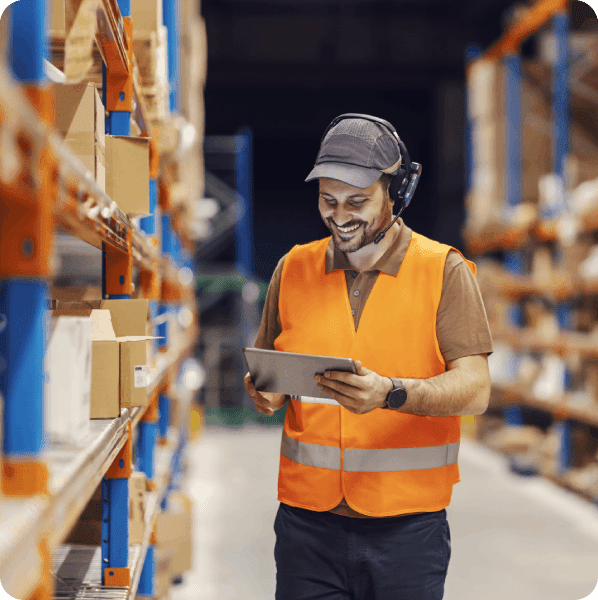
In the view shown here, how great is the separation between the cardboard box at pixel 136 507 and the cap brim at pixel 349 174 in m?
1.51

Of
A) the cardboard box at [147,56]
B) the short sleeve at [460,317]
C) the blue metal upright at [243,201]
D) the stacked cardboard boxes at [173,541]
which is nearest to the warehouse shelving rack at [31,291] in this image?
the short sleeve at [460,317]

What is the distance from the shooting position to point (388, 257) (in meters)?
2.00

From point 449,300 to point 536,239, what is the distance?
6365mm

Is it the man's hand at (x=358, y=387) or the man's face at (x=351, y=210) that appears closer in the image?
the man's hand at (x=358, y=387)

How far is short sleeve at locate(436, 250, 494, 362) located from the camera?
186cm

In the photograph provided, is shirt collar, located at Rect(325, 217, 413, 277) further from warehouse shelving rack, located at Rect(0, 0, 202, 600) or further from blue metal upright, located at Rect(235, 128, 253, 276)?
blue metal upright, located at Rect(235, 128, 253, 276)

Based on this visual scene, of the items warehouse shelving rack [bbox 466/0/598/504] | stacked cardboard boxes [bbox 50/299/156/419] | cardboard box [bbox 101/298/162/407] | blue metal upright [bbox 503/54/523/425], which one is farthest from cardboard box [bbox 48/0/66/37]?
blue metal upright [bbox 503/54/523/425]

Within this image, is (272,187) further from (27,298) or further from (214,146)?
(27,298)

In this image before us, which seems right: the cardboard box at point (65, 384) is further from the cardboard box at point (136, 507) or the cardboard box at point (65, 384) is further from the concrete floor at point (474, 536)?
the concrete floor at point (474, 536)

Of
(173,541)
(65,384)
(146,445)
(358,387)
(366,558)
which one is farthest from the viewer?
(173,541)

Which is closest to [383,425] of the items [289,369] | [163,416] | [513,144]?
[289,369]

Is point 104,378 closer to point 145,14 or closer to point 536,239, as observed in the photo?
point 145,14

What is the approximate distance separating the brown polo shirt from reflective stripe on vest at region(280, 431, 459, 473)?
0.39 feet

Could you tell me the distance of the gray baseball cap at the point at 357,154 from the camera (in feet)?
6.14
